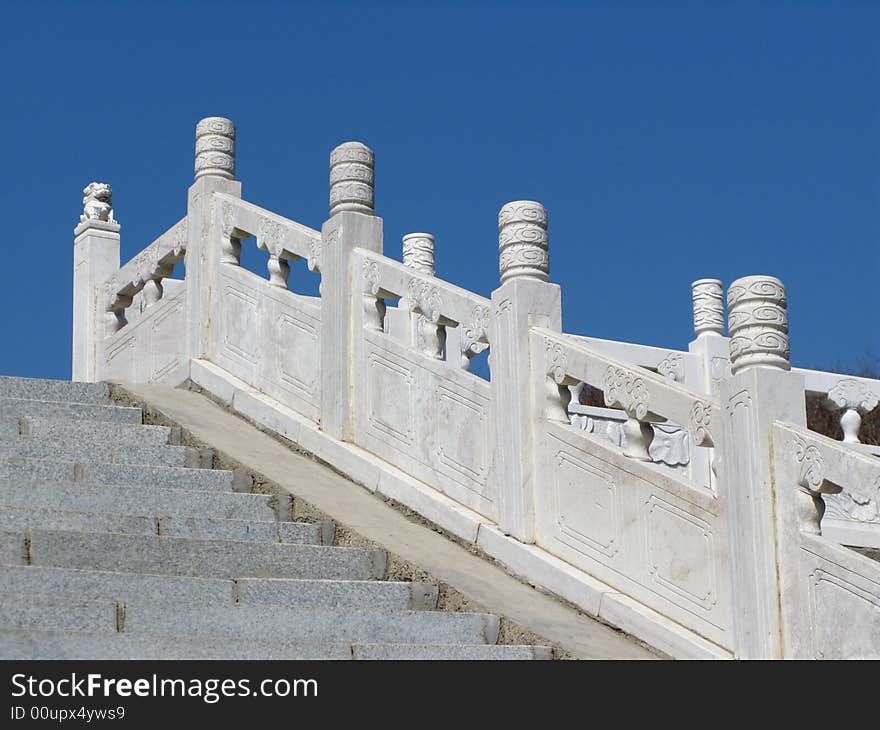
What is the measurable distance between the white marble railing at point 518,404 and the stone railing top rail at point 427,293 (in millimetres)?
13

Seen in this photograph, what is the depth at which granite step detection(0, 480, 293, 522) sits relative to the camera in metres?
8.38

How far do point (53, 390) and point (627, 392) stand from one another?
13.4 feet

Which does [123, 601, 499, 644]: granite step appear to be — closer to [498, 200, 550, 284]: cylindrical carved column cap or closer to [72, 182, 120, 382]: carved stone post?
[498, 200, 550, 284]: cylindrical carved column cap

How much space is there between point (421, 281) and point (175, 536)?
2710mm

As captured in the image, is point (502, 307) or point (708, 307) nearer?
point (502, 307)

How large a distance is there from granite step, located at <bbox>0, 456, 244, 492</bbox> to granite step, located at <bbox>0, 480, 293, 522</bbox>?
0.41 ft

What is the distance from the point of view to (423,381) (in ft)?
32.9

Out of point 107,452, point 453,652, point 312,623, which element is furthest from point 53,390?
point 453,652

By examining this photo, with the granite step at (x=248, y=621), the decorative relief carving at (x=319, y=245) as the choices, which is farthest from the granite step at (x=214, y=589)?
the decorative relief carving at (x=319, y=245)

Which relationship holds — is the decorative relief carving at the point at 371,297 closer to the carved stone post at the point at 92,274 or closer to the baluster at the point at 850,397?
the carved stone post at the point at 92,274

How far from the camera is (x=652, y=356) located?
1369 centimetres

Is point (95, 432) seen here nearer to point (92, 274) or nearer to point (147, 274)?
point (147, 274)

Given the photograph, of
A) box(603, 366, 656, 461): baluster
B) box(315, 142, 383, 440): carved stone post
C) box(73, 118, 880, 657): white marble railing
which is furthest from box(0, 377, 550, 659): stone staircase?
box(603, 366, 656, 461): baluster
